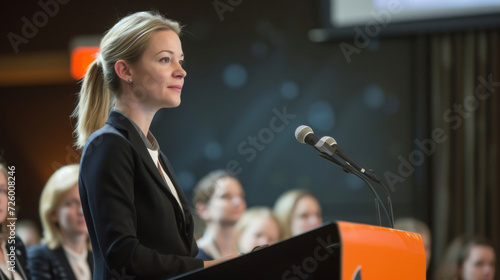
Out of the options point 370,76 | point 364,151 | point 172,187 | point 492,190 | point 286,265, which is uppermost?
point 370,76

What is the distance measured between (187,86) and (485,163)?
2316 mm

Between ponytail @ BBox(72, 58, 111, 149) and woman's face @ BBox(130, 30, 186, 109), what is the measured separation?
0.46 ft

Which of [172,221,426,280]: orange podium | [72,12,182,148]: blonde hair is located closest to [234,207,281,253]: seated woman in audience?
[72,12,182,148]: blonde hair

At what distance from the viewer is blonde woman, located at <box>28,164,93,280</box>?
2.85 m

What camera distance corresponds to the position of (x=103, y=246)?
1.41 m

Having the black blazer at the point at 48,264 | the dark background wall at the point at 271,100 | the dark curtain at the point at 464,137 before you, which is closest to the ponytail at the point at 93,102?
the black blazer at the point at 48,264

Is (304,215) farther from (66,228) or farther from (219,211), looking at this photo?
(66,228)

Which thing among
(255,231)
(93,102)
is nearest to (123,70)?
(93,102)

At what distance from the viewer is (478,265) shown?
13.1 feet

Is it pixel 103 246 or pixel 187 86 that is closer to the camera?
pixel 103 246

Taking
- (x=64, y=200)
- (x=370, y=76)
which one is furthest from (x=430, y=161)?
(x=64, y=200)

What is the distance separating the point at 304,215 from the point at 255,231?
0.51 m

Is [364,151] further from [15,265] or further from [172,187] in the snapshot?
[172,187]

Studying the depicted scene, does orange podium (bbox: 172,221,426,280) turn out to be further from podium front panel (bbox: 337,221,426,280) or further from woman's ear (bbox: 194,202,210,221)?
woman's ear (bbox: 194,202,210,221)
